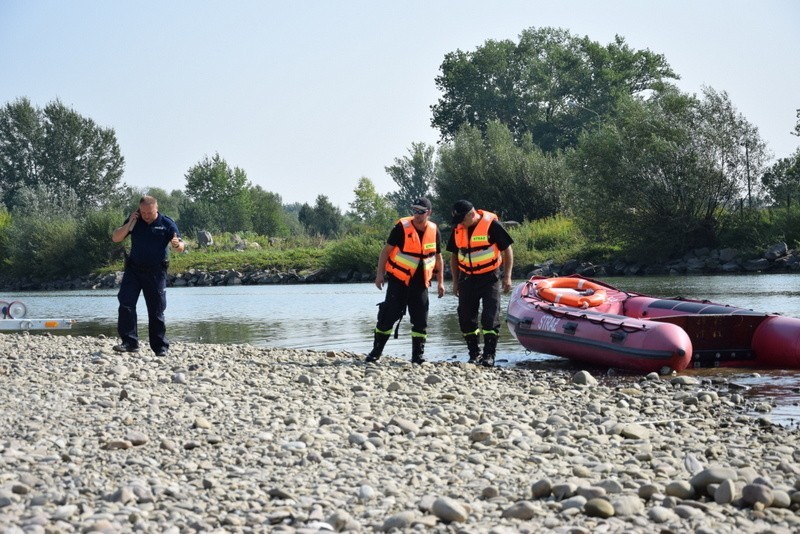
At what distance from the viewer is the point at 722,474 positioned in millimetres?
4867

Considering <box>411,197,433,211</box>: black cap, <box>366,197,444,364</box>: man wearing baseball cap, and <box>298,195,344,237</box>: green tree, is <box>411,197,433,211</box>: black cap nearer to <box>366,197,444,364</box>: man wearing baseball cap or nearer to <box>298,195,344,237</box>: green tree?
<box>366,197,444,364</box>: man wearing baseball cap

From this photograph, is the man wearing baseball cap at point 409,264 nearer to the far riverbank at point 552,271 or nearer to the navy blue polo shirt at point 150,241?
the navy blue polo shirt at point 150,241

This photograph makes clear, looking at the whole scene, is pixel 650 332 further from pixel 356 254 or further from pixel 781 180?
pixel 356 254

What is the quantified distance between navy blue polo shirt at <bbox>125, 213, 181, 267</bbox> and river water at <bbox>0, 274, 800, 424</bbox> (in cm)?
382

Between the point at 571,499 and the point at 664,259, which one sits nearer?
the point at 571,499

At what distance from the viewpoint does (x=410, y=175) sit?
80438 millimetres

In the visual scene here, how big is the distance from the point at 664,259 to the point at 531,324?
89.0ft

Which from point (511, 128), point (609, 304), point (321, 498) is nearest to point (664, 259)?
point (609, 304)

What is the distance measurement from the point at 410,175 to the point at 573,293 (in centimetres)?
6873

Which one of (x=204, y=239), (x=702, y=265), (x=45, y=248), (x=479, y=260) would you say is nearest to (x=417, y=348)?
(x=479, y=260)

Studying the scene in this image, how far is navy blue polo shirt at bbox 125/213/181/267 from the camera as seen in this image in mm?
9742

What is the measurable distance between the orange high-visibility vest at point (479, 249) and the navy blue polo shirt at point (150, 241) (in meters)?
2.85

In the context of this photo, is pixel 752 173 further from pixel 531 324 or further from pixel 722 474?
pixel 722 474

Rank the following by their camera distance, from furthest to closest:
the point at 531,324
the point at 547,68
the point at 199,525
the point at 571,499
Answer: the point at 547,68, the point at 531,324, the point at 571,499, the point at 199,525
